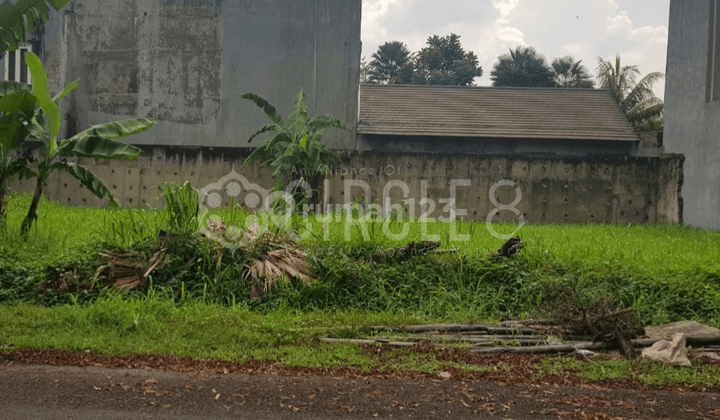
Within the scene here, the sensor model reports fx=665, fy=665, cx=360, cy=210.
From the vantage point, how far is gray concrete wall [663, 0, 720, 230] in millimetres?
14695

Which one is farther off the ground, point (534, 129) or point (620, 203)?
point (534, 129)

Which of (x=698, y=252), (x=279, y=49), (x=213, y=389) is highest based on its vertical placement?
(x=279, y=49)

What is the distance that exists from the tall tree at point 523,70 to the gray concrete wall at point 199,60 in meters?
23.1

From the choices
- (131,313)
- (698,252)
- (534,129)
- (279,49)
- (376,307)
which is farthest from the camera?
(534,129)

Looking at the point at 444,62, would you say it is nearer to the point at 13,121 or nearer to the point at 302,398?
the point at 13,121

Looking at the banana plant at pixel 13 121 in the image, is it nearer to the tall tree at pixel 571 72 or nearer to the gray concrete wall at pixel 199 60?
the gray concrete wall at pixel 199 60

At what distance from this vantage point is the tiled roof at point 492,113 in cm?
2128

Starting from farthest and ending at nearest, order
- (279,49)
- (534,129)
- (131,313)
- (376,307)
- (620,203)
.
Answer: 1. (534,129)
2. (279,49)
3. (620,203)
4. (376,307)
5. (131,313)

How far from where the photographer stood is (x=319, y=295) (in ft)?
24.1

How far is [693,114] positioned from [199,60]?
13.4m

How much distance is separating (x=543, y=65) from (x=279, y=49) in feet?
84.0

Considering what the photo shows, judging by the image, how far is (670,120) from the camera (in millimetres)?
17359

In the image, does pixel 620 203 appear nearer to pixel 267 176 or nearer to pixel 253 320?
pixel 267 176

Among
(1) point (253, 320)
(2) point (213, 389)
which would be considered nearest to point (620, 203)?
(1) point (253, 320)
